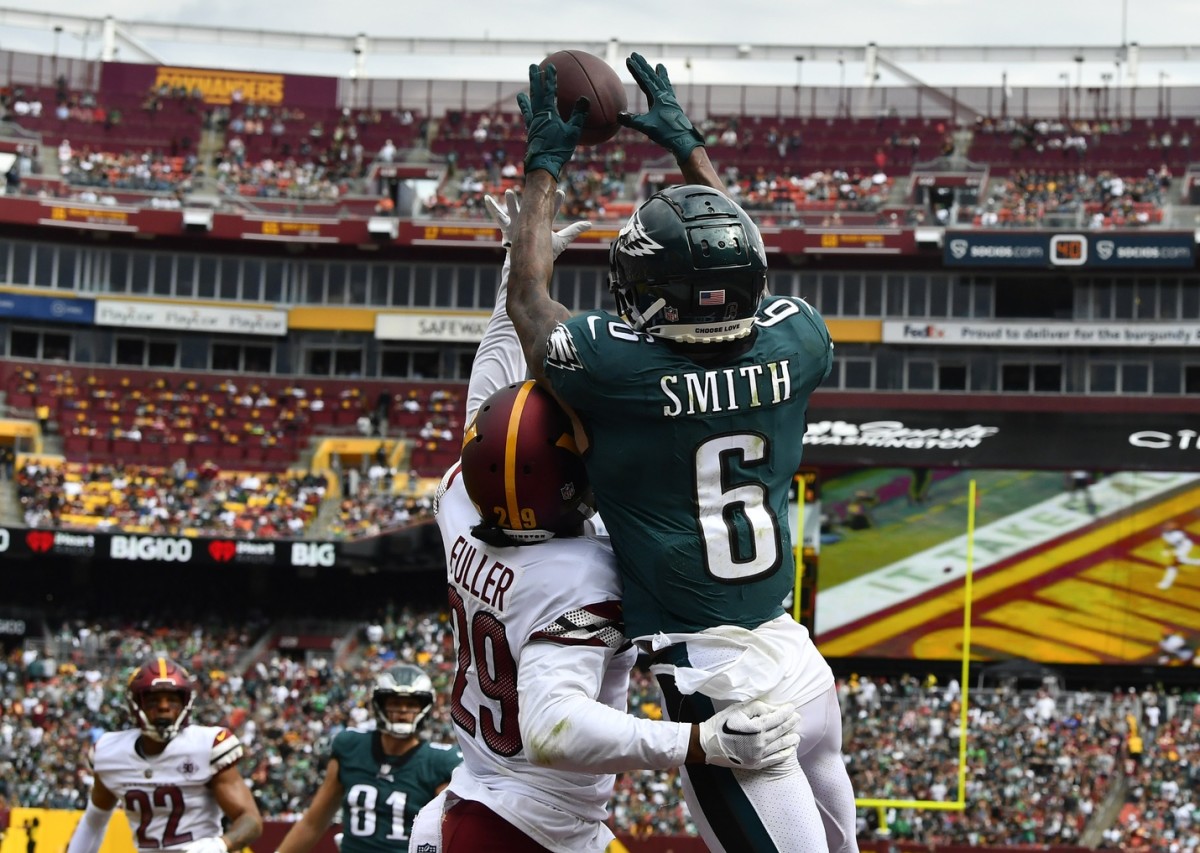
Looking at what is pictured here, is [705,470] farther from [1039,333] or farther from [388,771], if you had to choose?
[1039,333]

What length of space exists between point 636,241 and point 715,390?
45 centimetres

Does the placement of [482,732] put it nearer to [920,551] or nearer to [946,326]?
[920,551]

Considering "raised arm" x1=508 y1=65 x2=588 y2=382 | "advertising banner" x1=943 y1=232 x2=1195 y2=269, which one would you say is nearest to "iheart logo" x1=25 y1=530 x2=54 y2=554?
"advertising banner" x1=943 y1=232 x2=1195 y2=269

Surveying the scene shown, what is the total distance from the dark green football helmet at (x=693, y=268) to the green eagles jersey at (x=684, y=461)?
8 centimetres

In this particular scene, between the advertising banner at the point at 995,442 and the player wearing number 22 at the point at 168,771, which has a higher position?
the advertising banner at the point at 995,442

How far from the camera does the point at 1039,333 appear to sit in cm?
3466

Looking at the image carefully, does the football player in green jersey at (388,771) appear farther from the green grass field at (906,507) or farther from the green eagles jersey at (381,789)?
the green grass field at (906,507)

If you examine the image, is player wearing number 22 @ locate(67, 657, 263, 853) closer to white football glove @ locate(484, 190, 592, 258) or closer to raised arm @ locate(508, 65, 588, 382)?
white football glove @ locate(484, 190, 592, 258)

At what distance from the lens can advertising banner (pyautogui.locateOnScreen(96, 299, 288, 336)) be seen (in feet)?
117

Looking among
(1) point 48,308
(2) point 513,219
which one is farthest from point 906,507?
(1) point 48,308

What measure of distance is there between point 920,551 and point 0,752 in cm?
1265

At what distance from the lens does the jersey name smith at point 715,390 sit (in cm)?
418

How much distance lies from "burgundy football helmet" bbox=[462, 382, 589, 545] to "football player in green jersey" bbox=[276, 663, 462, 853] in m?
3.14

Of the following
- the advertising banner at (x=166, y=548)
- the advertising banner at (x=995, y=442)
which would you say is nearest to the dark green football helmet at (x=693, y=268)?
the advertising banner at (x=995, y=442)
